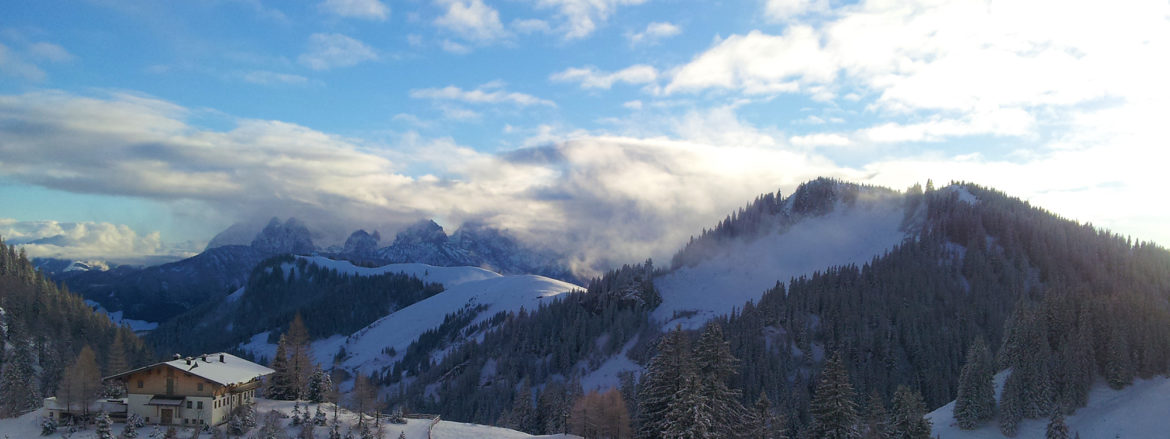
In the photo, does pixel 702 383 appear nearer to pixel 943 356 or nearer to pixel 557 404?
pixel 557 404

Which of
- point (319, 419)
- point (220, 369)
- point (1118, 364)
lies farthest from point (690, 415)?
point (1118, 364)

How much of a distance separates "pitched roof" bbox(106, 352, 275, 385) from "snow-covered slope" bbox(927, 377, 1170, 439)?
75466 millimetres

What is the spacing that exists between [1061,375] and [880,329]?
75.1 meters

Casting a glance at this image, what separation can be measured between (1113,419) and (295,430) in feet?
278

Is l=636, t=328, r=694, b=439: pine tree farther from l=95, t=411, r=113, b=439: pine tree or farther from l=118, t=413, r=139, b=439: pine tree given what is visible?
l=95, t=411, r=113, b=439: pine tree

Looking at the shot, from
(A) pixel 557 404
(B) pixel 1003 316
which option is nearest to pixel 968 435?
(A) pixel 557 404

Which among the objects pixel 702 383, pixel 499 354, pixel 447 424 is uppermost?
pixel 702 383

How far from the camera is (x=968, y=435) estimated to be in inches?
3051

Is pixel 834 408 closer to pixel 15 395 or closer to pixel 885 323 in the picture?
pixel 15 395

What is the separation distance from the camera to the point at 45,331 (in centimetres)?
13112

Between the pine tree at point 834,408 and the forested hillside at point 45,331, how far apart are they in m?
93.4

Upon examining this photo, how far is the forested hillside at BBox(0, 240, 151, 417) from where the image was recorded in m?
116

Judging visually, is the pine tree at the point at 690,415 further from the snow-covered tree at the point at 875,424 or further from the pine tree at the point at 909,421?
the pine tree at the point at 909,421

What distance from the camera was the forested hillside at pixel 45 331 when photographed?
115750 mm
